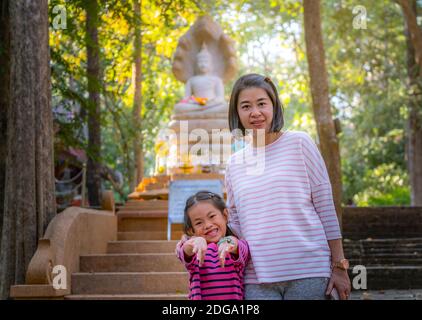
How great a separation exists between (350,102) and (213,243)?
2049cm

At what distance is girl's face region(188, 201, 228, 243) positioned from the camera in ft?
9.87

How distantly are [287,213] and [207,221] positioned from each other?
393 millimetres

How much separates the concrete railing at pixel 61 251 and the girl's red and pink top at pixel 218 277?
143 inches

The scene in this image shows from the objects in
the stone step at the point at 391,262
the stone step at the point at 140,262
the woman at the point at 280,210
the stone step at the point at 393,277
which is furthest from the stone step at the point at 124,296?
the stone step at the point at 391,262

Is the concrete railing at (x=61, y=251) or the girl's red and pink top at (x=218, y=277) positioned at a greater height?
the girl's red and pink top at (x=218, y=277)

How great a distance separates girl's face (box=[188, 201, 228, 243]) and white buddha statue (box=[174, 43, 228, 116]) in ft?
34.6

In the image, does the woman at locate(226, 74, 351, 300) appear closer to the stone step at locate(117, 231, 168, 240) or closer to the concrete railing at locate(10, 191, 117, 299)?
Result: the concrete railing at locate(10, 191, 117, 299)

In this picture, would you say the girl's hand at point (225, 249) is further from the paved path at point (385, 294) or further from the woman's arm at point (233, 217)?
the paved path at point (385, 294)

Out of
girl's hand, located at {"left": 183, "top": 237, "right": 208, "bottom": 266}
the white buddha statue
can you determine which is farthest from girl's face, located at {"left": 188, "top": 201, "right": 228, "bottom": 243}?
the white buddha statue

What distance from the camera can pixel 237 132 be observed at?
3131mm

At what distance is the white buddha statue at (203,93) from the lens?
13617 mm

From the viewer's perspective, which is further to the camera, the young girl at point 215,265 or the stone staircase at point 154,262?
the stone staircase at point 154,262
